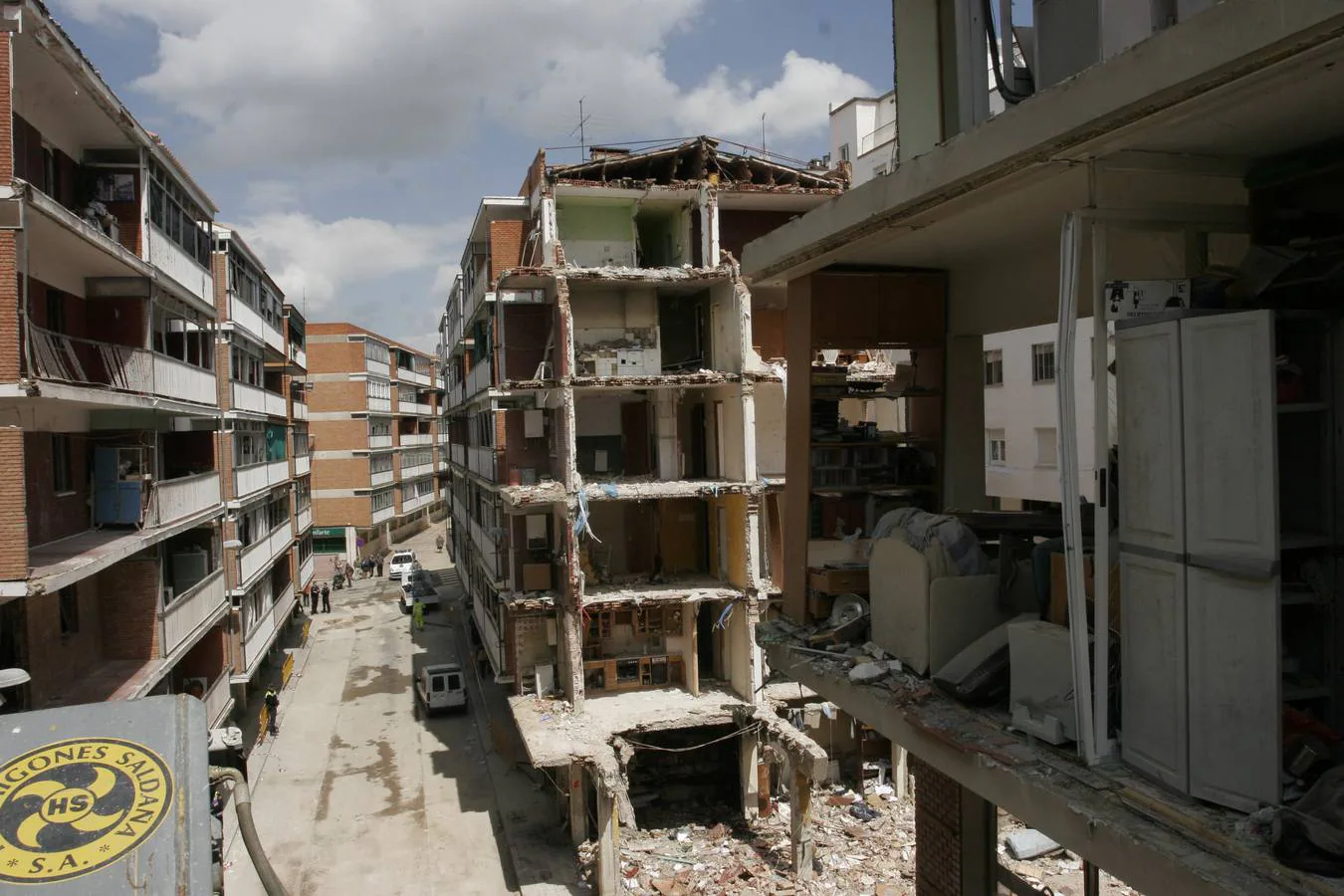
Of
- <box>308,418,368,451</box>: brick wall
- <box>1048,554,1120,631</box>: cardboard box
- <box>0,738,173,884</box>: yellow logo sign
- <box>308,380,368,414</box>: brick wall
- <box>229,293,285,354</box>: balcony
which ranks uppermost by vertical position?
<box>229,293,285,354</box>: balcony

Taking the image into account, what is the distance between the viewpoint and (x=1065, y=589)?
4629 millimetres

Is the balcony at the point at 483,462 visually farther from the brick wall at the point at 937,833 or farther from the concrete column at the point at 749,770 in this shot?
the brick wall at the point at 937,833

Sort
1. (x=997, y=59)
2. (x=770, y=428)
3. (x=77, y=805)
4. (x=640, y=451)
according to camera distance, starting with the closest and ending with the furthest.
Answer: (x=77, y=805)
(x=997, y=59)
(x=770, y=428)
(x=640, y=451)

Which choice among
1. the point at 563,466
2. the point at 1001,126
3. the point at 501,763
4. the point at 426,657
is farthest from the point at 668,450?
the point at 1001,126

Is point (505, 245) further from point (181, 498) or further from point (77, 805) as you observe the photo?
point (77, 805)

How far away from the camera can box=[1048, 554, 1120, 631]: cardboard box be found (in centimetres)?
425

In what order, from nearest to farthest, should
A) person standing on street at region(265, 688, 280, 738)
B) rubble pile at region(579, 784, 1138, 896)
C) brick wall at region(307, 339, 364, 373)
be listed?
rubble pile at region(579, 784, 1138, 896), person standing on street at region(265, 688, 280, 738), brick wall at region(307, 339, 364, 373)

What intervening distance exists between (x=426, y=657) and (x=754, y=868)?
19.9 metres

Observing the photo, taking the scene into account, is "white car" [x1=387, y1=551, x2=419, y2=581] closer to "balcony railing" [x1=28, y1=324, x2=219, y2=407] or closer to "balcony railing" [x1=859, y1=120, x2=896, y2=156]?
"balcony railing" [x1=859, y1=120, x2=896, y2=156]

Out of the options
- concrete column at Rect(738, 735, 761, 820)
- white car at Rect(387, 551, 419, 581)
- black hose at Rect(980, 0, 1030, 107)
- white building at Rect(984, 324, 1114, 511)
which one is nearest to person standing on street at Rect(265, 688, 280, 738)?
concrete column at Rect(738, 735, 761, 820)

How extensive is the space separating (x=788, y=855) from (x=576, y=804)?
474 centimetres

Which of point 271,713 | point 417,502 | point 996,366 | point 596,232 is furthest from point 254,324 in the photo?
point 417,502

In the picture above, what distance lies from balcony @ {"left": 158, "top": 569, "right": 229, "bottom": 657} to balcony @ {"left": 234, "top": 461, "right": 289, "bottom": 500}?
3128 mm

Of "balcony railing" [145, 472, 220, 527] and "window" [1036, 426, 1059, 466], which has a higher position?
"window" [1036, 426, 1059, 466]
